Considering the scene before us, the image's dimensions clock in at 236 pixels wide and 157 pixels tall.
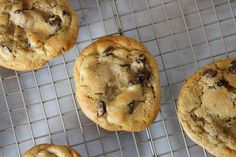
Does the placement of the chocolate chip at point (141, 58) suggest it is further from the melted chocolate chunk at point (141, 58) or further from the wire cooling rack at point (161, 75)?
the wire cooling rack at point (161, 75)

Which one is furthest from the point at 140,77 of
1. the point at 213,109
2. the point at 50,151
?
the point at 50,151

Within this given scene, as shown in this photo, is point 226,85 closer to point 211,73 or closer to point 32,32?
point 211,73

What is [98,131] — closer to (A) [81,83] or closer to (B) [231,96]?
(A) [81,83]

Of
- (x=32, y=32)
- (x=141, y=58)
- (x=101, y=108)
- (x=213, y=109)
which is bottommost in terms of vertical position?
(x=213, y=109)

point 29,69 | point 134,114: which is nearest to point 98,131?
point 134,114

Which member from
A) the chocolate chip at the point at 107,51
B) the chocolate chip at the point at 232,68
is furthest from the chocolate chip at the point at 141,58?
the chocolate chip at the point at 232,68

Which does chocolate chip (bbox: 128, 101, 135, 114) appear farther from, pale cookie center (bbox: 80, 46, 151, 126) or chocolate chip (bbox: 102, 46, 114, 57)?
chocolate chip (bbox: 102, 46, 114, 57)
